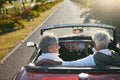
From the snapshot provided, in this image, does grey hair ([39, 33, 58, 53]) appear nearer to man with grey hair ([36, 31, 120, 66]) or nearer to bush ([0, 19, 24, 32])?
man with grey hair ([36, 31, 120, 66])

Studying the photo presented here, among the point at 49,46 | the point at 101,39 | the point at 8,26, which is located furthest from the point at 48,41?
the point at 8,26

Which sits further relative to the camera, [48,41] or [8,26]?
[8,26]

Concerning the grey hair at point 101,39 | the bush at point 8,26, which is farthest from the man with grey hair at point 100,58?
the bush at point 8,26

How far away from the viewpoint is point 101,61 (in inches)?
198

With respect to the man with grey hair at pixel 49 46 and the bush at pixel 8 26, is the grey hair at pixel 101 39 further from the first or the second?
the bush at pixel 8 26

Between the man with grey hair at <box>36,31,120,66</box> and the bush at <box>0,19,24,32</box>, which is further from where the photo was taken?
the bush at <box>0,19,24,32</box>

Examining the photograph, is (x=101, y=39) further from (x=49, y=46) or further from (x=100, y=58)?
(x=49, y=46)

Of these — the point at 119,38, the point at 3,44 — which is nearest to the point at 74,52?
the point at 119,38

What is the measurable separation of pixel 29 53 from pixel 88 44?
6.80 m

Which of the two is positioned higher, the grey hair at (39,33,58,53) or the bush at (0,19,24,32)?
the grey hair at (39,33,58,53)

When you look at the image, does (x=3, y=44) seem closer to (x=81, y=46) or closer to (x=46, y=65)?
(x=81, y=46)

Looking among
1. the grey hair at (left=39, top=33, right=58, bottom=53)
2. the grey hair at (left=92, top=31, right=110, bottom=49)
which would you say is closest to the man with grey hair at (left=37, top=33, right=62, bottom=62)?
the grey hair at (left=39, top=33, right=58, bottom=53)

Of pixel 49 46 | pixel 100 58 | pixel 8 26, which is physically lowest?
pixel 8 26

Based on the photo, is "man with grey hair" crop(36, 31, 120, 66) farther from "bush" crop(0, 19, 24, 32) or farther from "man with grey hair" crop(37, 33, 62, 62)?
"bush" crop(0, 19, 24, 32)
